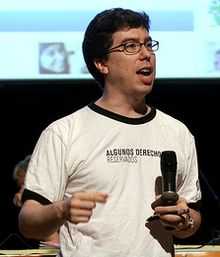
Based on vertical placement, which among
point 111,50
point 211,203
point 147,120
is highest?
point 111,50

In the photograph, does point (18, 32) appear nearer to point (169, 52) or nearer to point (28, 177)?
point (169, 52)

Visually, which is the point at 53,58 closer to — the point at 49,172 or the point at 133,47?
the point at 133,47

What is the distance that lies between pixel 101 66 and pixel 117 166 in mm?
383

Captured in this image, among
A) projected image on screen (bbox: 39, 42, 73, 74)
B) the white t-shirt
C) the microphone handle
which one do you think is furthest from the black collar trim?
projected image on screen (bbox: 39, 42, 73, 74)

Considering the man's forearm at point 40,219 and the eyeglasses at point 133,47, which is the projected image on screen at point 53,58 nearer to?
the eyeglasses at point 133,47

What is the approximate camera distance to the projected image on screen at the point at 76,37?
3.96m

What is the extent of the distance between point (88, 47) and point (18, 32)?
1.68 meters

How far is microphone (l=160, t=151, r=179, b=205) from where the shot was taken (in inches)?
77.7

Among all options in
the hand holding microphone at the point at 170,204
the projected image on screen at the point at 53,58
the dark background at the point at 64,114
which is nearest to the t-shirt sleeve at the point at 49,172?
the hand holding microphone at the point at 170,204

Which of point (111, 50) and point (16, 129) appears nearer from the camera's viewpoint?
point (111, 50)

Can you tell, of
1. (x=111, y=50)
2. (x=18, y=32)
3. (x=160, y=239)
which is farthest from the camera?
(x=18, y=32)

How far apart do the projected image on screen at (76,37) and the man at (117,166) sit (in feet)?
5.51

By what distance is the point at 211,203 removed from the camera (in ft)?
14.5

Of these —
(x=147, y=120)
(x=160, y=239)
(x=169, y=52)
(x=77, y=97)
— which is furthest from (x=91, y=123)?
(x=77, y=97)
